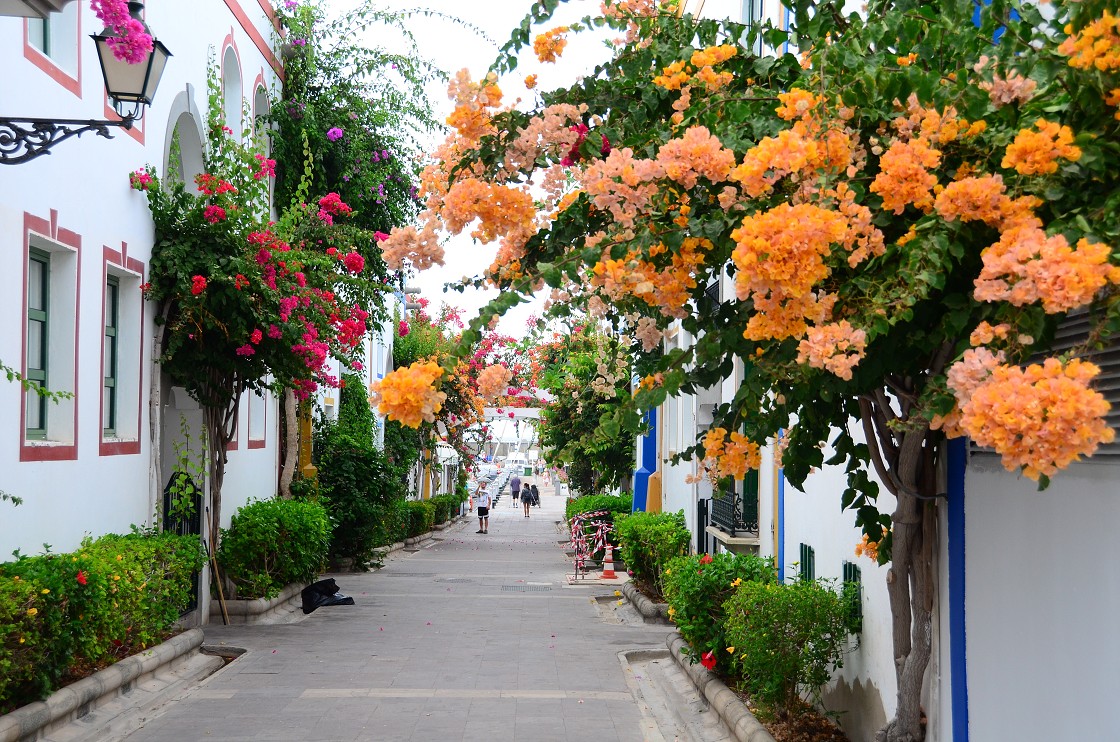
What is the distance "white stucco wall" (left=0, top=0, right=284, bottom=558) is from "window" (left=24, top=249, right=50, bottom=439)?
0.60ft

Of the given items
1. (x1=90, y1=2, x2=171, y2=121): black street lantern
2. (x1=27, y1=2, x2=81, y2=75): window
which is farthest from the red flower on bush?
(x1=90, y1=2, x2=171, y2=121): black street lantern

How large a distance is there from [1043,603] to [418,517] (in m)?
29.6

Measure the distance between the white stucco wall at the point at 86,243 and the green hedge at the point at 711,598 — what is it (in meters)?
5.01

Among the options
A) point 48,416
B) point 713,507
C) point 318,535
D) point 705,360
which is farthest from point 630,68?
point 318,535

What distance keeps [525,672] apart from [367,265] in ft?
29.1

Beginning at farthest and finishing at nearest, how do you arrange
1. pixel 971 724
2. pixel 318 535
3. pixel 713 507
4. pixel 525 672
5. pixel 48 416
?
1. pixel 318 535
2. pixel 713 507
3. pixel 525 672
4. pixel 48 416
5. pixel 971 724

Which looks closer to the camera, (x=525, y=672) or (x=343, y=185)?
(x=525, y=672)

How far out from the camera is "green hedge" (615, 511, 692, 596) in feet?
50.3

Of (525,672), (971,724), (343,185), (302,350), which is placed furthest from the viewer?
(343,185)

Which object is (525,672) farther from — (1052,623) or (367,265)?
(367,265)

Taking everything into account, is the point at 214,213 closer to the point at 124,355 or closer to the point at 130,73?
the point at 124,355

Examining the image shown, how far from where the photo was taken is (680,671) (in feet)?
36.4

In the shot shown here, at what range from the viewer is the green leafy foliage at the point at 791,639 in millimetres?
7293

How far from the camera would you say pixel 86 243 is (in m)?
9.89
